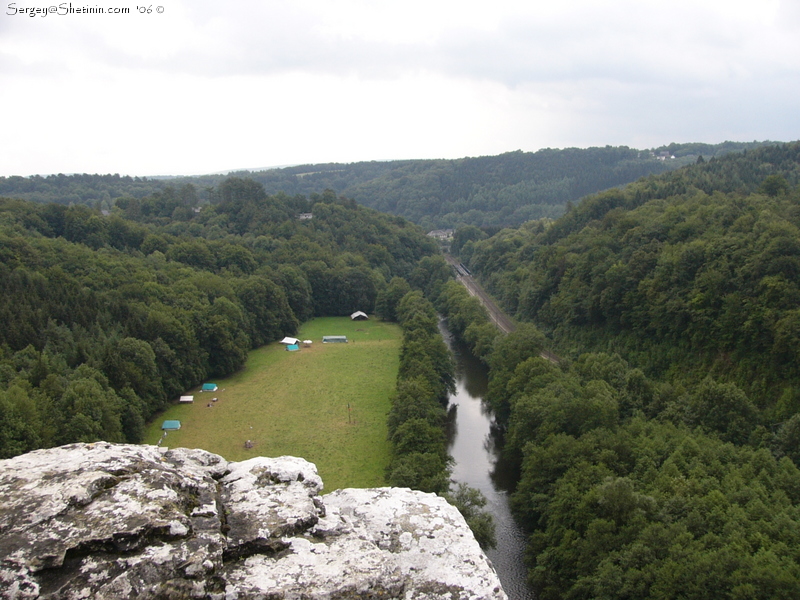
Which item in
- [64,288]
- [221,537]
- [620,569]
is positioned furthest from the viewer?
[64,288]

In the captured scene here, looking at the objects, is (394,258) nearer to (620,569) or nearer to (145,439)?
(145,439)

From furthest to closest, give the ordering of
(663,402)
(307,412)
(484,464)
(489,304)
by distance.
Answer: (489,304) → (307,412) → (484,464) → (663,402)

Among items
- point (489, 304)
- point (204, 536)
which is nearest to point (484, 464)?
point (204, 536)

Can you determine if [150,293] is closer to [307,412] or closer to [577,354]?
[307,412]

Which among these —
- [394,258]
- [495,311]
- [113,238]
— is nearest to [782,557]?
[495,311]

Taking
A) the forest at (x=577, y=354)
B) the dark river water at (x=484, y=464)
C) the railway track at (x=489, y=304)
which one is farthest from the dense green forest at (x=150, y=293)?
the dark river water at (x=484, y=464)

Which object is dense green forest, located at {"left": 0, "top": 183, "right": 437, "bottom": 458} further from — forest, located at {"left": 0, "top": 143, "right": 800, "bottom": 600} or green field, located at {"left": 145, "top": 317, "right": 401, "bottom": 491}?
green field, located at {"left": 145, "top": 317, "right": 401, "bottom": 491}

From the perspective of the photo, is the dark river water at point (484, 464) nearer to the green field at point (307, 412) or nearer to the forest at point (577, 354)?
the forest at point (577, 354)
